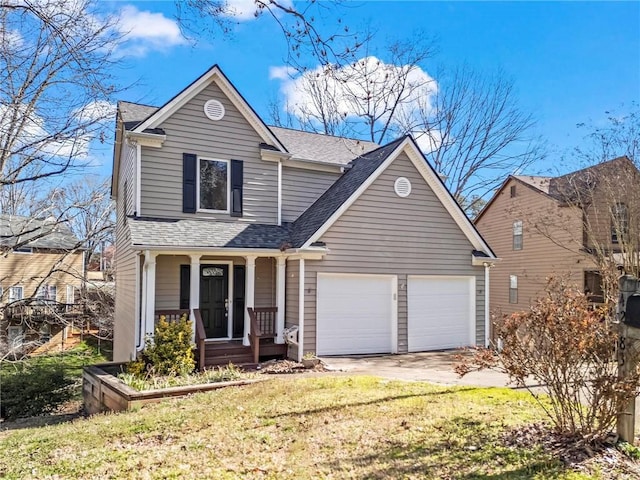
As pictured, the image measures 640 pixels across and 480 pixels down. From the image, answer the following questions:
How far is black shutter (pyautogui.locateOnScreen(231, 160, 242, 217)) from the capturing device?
513 inches

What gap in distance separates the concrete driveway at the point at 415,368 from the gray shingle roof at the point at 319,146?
21.0 ft

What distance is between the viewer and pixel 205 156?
1274 cm

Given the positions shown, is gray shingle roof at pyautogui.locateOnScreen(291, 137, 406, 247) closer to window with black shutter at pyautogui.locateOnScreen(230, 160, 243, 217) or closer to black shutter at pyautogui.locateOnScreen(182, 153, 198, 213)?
window with black shutter at pyautogui.locateOnScreen(230, 160, 243, 217)

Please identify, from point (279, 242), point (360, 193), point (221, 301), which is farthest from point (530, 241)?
point (221, 301)

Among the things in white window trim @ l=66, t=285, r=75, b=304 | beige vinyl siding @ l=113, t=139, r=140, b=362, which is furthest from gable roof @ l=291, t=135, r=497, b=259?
white window trim @ l=66, t=285, r=75, b=304

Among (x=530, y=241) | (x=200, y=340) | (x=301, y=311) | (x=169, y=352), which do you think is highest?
(x=530, y=241)

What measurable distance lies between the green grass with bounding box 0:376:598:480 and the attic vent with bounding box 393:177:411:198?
6345 mm

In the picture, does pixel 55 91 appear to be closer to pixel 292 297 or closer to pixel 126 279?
pixel 126 279

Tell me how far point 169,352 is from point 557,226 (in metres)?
17.1

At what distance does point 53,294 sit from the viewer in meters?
27.8

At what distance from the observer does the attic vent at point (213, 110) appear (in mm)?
12831

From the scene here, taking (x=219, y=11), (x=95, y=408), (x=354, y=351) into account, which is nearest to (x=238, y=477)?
(x=219, y=11)

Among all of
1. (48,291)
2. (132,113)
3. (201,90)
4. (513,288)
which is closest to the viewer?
(201,90)

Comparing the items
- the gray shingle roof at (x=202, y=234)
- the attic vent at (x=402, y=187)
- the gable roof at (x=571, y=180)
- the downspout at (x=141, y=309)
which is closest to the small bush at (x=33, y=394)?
the downspout at (x=141, y=309)
